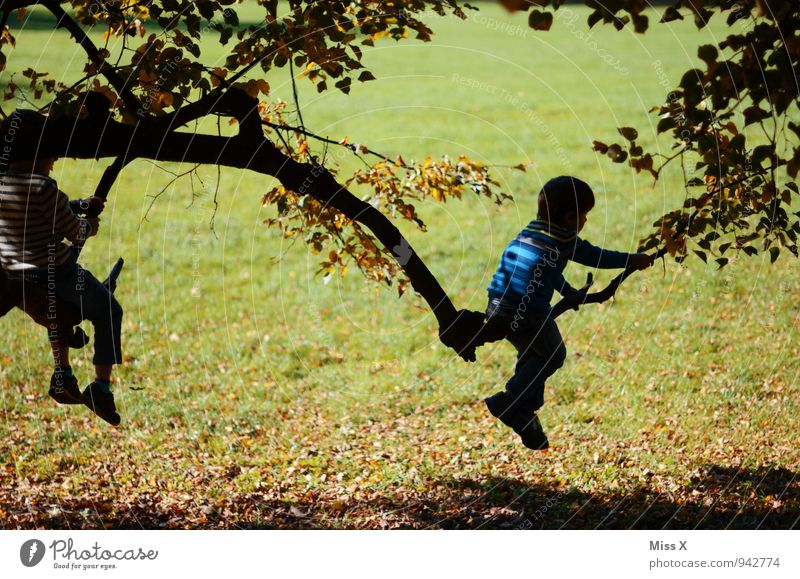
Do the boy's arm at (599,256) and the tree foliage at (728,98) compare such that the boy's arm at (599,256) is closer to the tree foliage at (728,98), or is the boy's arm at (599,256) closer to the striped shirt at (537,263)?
the striped shirt at (537,263)

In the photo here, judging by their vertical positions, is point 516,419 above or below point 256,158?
below

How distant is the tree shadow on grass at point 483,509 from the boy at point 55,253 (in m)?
1.58

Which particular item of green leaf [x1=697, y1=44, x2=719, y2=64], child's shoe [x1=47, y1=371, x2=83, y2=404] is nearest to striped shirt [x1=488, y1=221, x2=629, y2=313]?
green leaf [x1=697, y1=44, x2=719, y2=64]

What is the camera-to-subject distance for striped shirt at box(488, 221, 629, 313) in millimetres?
5293

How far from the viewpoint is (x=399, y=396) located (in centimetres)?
945

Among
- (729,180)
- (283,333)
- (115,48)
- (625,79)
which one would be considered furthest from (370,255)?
(625,79)

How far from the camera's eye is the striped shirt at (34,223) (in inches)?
197

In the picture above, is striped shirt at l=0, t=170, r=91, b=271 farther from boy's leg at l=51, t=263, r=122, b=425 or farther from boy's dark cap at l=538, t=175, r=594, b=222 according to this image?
boy's dark cap at l=538, t=175, r=594, b=222

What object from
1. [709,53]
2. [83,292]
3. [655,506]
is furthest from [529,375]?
[83,292]

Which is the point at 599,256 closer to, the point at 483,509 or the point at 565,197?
the point at 565,197

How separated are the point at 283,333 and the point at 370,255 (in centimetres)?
521

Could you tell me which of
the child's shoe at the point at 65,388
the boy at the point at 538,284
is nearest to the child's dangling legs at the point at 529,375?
the boy at the point at 538,284

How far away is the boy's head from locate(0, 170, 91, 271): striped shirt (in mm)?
2796

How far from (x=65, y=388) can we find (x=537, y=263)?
3.05 metres
